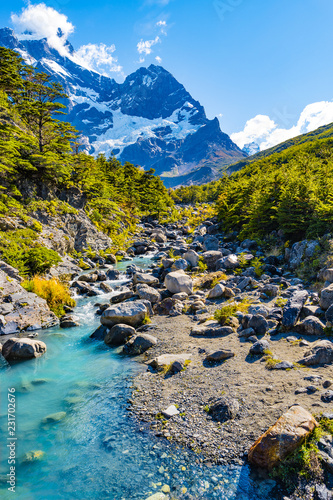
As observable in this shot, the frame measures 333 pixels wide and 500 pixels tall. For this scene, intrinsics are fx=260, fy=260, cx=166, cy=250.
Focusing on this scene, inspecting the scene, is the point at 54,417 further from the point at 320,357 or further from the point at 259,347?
the point at 320,357

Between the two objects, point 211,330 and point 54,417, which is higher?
point 54,417

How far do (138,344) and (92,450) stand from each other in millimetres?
4102

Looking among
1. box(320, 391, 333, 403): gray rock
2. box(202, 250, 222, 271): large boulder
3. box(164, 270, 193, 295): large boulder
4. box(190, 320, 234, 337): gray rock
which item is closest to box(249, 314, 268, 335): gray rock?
box(190, 320, 234, 337): gray rock

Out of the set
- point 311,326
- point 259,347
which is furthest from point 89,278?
point 311,326

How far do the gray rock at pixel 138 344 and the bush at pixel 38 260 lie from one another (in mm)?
8581

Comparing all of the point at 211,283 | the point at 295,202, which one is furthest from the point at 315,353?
the point at 295,202

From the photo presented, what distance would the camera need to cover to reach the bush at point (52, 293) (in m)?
12.8

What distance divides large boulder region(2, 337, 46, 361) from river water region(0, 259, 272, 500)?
564mm

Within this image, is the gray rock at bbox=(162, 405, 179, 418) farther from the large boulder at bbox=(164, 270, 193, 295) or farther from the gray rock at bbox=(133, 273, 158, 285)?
the gray rock at bbox=(133, 273, 158, 285)

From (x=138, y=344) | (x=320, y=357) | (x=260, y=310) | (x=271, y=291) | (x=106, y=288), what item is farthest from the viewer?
(x=106, y=288)

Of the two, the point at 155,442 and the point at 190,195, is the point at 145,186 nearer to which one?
the point at 190,195

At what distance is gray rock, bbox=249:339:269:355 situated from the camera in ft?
25.1

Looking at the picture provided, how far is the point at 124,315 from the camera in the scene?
429 inches

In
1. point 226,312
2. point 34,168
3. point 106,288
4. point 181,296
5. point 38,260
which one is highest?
point 34,168
